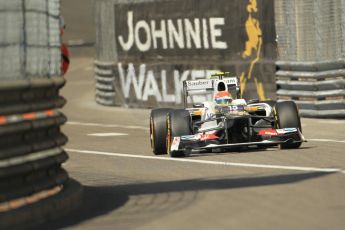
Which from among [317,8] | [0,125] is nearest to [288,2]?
[317,8]

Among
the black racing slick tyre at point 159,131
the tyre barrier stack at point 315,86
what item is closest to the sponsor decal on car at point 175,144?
the black racing slick tyre at point 159,131

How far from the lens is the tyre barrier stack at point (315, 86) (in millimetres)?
21984

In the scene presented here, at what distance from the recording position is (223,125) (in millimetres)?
16031

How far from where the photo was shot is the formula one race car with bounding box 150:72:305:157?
52.0ft

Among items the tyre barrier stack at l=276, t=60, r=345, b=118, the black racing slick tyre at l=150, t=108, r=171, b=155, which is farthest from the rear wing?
the tyre barrier stack at l=276, t=60, r=345, b=118

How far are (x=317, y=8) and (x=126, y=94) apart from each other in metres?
8.49

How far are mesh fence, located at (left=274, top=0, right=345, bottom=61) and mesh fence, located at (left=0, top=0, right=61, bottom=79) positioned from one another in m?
12.1

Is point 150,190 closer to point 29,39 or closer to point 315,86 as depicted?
point 29,39

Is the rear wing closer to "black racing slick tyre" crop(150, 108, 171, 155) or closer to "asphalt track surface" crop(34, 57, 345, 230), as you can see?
"black racing slick tyre" crop(150, 108, 171, 155)

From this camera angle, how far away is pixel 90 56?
53.7 metres

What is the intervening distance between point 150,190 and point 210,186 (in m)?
0.65

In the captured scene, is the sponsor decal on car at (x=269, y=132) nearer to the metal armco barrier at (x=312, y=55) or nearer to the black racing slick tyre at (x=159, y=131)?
the black racing slick tyre at (x=159, y=131)

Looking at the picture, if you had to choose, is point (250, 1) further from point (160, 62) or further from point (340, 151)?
point (340, 151)

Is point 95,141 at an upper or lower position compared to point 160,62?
lower
